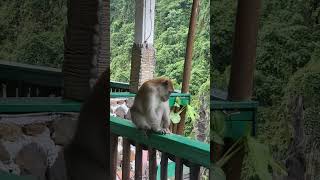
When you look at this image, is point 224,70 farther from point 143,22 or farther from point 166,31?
point 143,22

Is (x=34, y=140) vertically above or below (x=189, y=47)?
below

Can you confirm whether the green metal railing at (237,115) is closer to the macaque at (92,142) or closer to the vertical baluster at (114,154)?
the macaque at (92,142)

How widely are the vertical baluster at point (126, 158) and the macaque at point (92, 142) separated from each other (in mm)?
278

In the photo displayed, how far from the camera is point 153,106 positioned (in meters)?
2.28

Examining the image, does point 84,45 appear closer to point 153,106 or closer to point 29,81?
point 29,81

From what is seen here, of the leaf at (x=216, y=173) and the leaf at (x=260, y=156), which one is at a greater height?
the leaf at (x=260, y=156)

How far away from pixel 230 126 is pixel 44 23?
38.0 inches

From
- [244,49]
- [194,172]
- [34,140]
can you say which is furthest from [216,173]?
[34,140]

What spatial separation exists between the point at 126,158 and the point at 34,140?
611mm

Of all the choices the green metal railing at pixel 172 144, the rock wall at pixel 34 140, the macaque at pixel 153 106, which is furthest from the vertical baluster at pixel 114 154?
the rock wall at pixel 34 140

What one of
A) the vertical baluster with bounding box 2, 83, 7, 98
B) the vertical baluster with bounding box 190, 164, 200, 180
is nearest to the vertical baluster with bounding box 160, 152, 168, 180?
the vertical baluster with bounding box 190, 164, 200, 180

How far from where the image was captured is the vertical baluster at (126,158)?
7.29 feet

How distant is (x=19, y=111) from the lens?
5.70ft

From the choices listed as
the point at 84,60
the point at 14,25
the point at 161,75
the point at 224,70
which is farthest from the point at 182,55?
the point at 14,25
